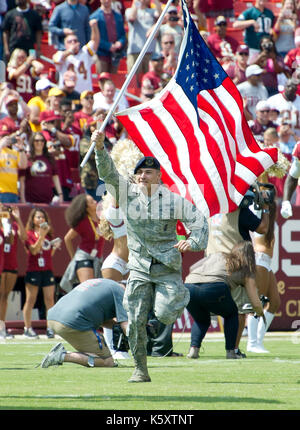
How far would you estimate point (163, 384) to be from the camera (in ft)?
29.0

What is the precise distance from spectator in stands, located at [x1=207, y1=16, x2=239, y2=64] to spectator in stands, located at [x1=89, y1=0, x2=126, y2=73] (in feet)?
5.90

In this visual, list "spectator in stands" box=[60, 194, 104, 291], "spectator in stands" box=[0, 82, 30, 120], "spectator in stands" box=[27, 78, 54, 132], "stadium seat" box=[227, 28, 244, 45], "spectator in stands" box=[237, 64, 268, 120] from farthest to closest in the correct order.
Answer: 1. "stadium seat" box=[227, 28, 244, 45]
2. "spectator in stands" box=[237, 64, 268, 120]
3. "spectator in stands" box=[27, 78, 54, 132]
4. "spectator in stands" box=[0, 82, 30, 120]
5. "spectator in stands" box=[60, 194, 104, 291]

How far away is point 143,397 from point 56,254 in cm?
873

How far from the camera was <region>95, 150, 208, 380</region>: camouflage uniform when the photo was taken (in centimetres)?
880

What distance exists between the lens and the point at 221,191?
11.8m

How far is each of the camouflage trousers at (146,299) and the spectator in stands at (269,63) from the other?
1245 centimetres

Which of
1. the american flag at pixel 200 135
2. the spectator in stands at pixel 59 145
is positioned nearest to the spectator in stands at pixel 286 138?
the spectator in stands at pixel 59 145

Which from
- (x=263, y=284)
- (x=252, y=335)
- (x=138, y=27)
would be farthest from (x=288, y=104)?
(x=252, y=335)

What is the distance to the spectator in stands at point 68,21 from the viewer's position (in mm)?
20531

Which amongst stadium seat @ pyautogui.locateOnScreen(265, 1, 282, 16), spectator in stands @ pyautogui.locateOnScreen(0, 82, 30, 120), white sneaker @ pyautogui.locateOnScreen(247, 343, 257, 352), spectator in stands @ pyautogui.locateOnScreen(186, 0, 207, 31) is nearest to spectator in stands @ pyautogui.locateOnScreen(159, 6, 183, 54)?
spectator in stands @ pyautogui.locateOnScreen(186, 0, 207, 31)

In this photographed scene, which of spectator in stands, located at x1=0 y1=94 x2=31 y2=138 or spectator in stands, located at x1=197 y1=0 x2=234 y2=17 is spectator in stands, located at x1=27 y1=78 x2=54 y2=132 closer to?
spectator in stands, located at x1=0 y1=94 x2=31 y2=138

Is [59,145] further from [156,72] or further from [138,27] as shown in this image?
[138,27]

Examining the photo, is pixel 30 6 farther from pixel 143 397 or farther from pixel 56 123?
pixel 143 397

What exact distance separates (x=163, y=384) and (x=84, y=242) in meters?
6.06
